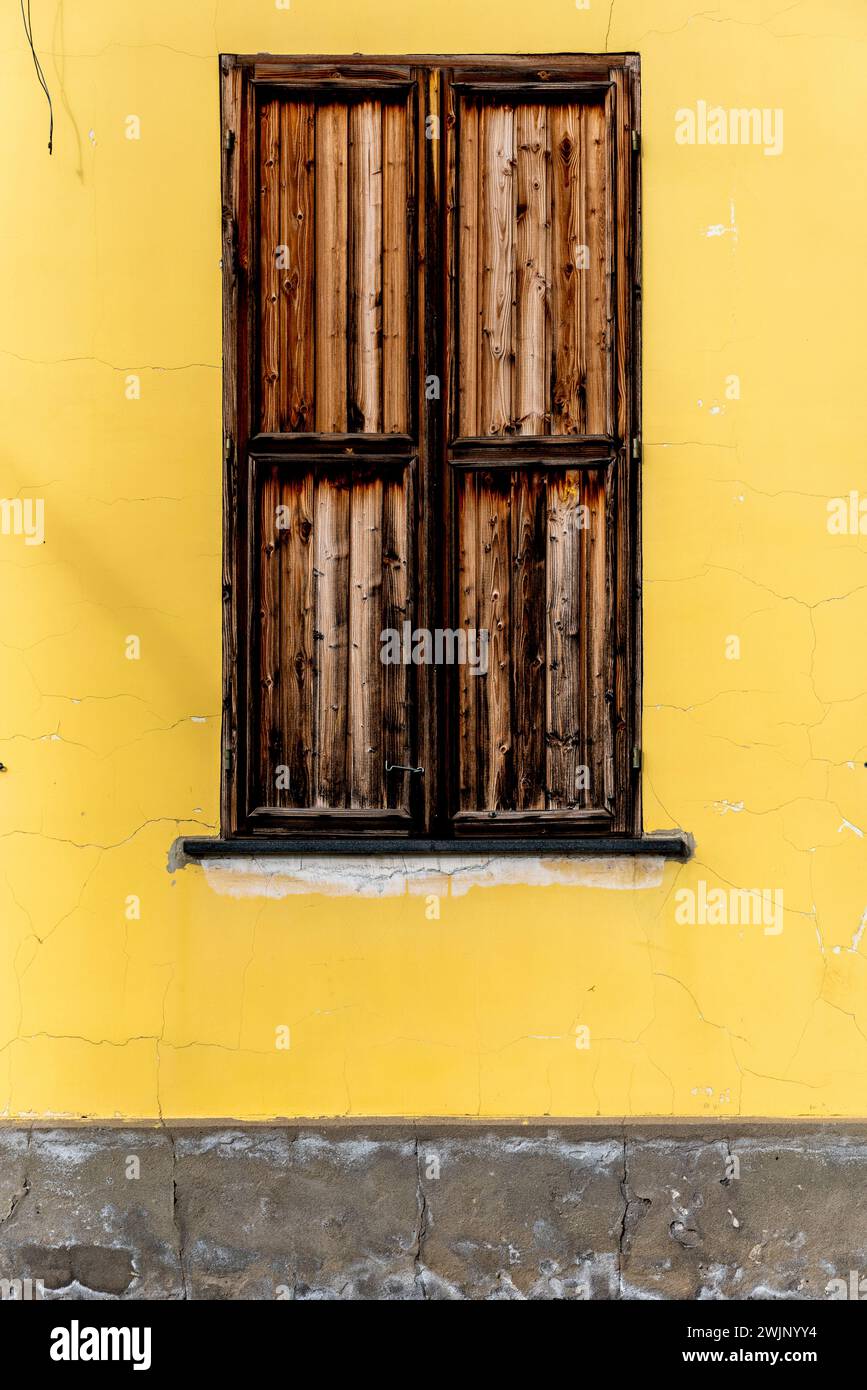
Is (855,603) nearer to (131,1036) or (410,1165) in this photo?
(410,1165)

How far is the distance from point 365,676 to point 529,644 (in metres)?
0.55

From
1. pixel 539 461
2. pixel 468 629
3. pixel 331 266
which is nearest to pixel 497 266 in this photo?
pixel 331 266

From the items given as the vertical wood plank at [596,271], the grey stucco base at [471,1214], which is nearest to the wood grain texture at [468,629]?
the vertical wood plank at [596,271]

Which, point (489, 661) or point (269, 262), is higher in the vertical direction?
point (269, 262)

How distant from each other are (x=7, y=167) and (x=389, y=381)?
141 centimetres

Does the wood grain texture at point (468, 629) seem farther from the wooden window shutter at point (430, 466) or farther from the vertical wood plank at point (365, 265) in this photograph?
the vertical wood plank at point (365, 265)

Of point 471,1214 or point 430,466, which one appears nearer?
point 471,1214

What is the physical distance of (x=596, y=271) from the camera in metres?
3.59

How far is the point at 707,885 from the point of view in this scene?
353 centimetres

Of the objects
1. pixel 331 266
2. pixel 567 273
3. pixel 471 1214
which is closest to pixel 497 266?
pixel 567 273

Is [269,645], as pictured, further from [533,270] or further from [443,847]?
[533,270]

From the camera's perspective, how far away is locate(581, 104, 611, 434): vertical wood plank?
3578mm

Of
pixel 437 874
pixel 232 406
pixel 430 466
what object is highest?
pixel 232 406

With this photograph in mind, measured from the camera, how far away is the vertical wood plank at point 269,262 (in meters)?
3.59
